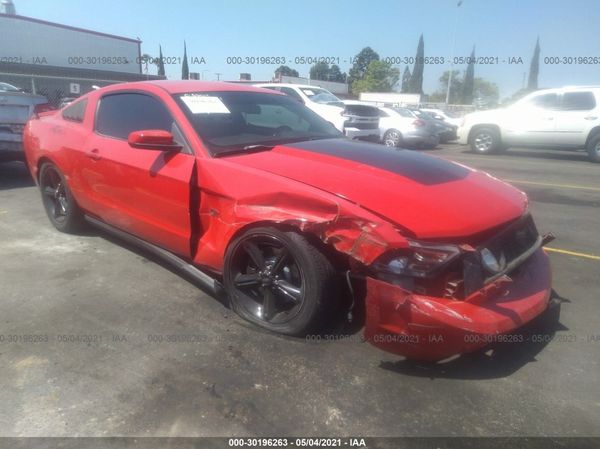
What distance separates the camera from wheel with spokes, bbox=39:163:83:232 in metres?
4.50

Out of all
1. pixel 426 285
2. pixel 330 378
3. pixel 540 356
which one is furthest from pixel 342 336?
pixel 540 356

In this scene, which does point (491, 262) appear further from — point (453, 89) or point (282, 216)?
point (453, 89)

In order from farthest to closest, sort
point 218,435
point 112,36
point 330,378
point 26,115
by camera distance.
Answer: point 112,36 → point 26,115 → point 330,378 → point 218,435

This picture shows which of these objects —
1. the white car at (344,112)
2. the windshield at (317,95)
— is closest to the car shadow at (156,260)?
the white car at (344,112)

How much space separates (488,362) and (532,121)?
12070 mm

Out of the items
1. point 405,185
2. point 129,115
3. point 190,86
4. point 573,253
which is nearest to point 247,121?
point 190,86

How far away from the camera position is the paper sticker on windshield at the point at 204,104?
133 inches

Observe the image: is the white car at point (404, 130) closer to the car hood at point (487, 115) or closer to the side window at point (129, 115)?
the car hood at point (487, 115)

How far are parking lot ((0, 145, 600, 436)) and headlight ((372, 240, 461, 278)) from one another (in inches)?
24.1

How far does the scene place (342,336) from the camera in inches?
112

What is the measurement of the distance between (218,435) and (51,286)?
221 cm

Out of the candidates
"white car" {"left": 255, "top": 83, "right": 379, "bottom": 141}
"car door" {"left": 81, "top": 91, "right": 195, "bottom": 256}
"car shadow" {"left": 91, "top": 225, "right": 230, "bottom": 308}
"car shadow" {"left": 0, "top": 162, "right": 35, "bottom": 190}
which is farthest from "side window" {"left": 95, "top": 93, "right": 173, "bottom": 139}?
"white car" {"left": 255, "top": 83, "right": 379, "bottom": 141}

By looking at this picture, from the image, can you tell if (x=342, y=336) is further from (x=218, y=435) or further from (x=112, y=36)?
(x=112, y=36)

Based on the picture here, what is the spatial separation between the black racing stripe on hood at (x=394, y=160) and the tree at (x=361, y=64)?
3319 inches
